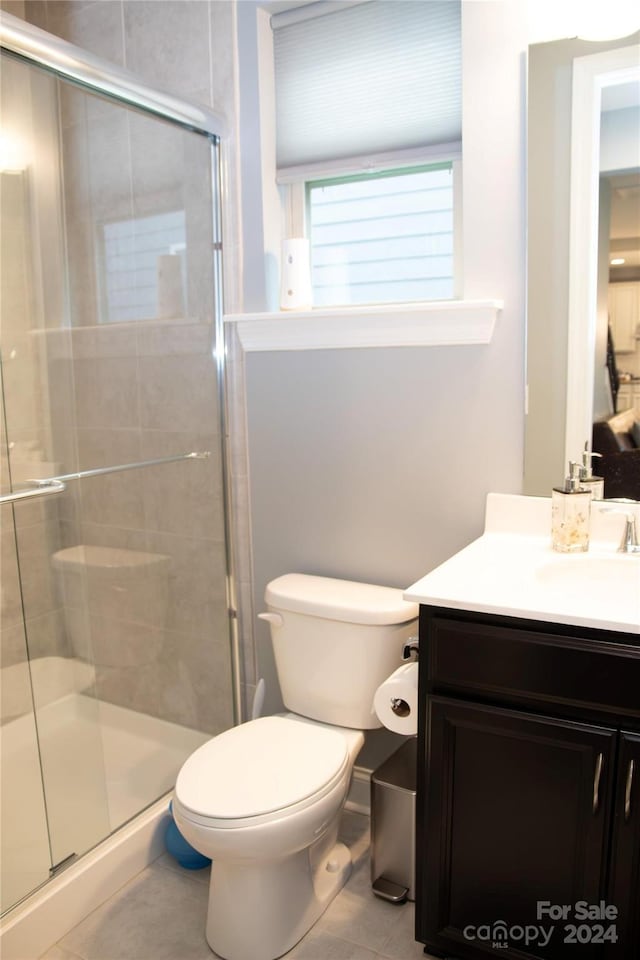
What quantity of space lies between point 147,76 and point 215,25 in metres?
0.28

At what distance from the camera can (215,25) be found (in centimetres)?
216

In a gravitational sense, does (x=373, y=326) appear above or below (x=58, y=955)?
above

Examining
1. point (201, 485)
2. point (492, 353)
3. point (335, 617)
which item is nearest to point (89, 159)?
point (201, 485)

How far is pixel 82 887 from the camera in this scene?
1845 mm

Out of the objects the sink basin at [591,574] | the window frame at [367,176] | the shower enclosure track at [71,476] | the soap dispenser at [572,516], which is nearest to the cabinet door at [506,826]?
the sink basin at [591,574]

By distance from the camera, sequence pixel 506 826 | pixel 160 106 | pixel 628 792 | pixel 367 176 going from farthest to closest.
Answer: pixel 367 176
pixel 160 106
pixel 506 826
pixel 628 792

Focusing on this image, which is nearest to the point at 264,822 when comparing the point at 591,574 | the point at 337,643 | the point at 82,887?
the point at 337,643

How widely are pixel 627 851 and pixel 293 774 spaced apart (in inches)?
27.0

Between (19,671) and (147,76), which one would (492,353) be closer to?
(147,76)

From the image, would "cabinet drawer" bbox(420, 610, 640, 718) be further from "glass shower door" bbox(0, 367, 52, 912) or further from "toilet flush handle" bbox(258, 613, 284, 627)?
"glass shower door" bbox(0, 367, 52, 912)

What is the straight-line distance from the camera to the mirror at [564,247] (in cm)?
171

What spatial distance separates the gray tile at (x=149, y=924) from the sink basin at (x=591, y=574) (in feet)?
3.84

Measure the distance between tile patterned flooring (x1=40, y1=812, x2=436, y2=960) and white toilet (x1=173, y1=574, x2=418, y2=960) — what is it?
4cm

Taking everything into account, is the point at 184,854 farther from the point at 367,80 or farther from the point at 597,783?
the point at 367,80
